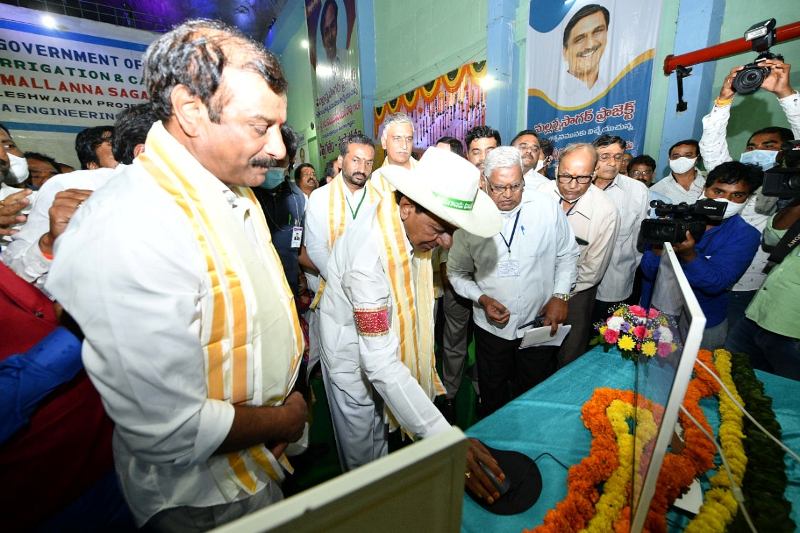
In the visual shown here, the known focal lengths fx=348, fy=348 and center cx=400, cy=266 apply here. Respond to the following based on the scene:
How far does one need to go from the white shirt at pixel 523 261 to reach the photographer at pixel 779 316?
108 centimetres

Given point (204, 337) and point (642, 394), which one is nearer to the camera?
point (204, 337)

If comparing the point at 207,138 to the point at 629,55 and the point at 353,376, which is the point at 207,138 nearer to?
the point at 353,376

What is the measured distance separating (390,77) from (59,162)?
636 centimetres

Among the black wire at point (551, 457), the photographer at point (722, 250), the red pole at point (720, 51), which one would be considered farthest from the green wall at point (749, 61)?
the black wire at point (551, 457)

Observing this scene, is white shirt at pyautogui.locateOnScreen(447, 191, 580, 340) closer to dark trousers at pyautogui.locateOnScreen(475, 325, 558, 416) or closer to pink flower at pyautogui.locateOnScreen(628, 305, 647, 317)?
dark trousers at pyautogui.locateOnScreen(475, 325, 558, 416)

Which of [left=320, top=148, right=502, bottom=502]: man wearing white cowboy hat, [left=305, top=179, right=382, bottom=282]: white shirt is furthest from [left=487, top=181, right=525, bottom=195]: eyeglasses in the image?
[left=305, top=179, right=382, bottom=282]: white shirt

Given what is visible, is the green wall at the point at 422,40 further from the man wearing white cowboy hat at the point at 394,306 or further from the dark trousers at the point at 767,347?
the man wearing white cowboy hat at the point at 394,306

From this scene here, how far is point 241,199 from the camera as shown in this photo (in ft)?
3.50

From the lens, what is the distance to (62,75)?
18.2ft

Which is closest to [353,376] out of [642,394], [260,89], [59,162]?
[642,394]

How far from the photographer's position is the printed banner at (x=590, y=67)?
4.04m

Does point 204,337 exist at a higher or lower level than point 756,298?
higher

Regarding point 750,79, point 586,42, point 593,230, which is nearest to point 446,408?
point 593,230

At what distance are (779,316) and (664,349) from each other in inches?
76.7
